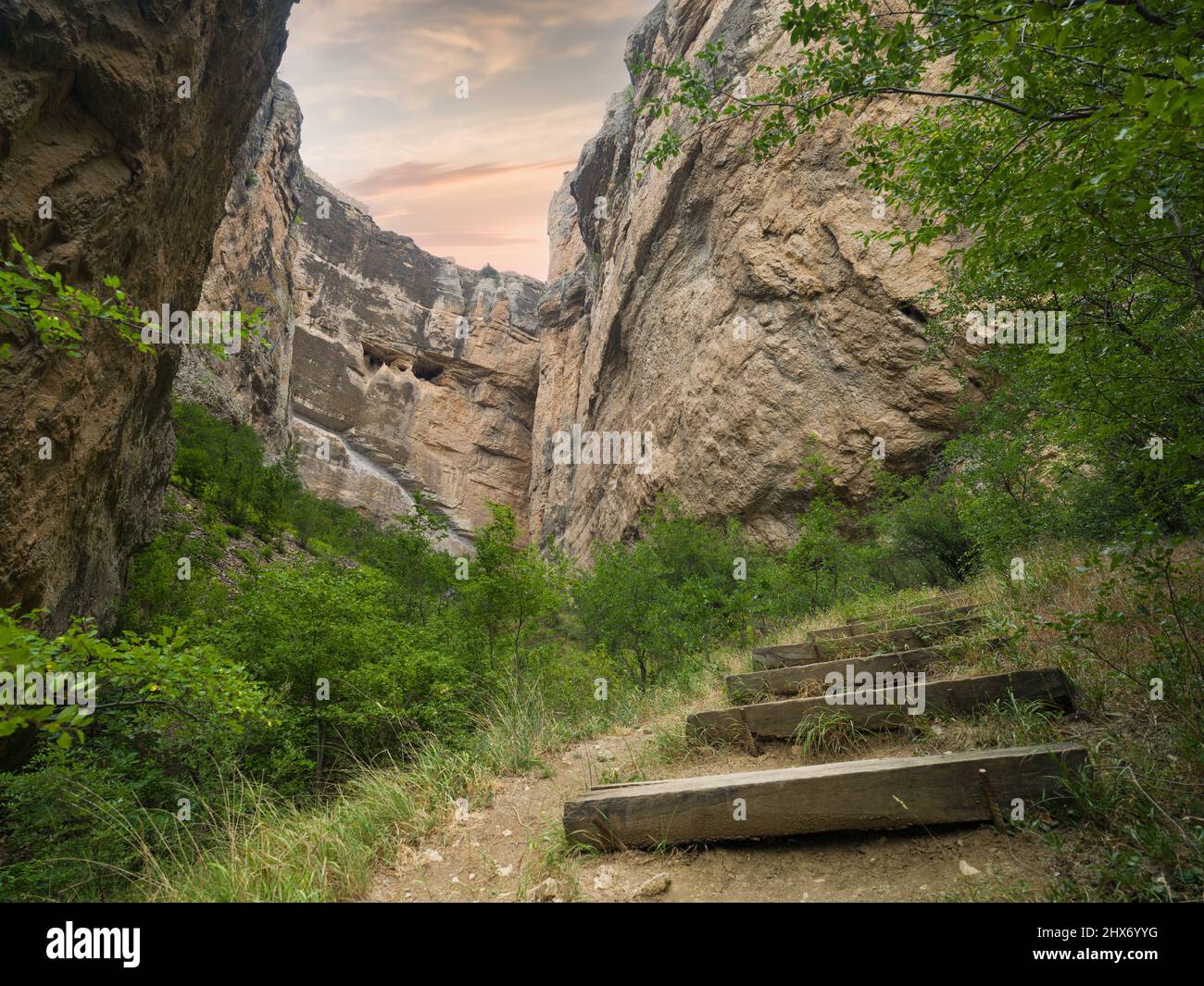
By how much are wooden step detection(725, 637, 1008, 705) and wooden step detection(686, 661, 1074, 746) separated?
0.61ft

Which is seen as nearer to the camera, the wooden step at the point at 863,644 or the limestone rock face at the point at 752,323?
the wooden step at the point at 863,644

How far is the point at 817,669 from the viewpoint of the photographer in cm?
485

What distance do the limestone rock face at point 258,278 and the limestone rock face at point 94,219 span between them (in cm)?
1644

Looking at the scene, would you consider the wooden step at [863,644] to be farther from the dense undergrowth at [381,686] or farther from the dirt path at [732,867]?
the dirt path at [732,867]

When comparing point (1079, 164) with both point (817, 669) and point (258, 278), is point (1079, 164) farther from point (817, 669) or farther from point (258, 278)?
point (258, 278)

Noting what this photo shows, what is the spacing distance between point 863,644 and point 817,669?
103 cm

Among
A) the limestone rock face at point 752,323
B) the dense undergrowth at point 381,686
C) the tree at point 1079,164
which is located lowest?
the dense undergrowth at point 381,686

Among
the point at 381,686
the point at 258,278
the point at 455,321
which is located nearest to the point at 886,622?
the point at 381,686

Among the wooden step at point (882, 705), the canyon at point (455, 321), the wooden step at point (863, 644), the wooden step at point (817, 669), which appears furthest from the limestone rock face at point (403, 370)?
the wooden step at point (882, 705)

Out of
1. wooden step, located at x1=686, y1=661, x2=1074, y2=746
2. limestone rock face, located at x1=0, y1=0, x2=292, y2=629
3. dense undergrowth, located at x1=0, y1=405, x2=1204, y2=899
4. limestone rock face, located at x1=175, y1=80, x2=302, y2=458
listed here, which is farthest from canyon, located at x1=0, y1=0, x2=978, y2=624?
wooden step, located at x1=686, y1=661, x2=1074, y2=746

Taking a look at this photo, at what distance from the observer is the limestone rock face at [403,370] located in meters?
46.3

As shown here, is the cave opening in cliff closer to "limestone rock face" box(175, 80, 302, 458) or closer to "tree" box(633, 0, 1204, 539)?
"limestone rock face" box(175, 80, 302, 458)

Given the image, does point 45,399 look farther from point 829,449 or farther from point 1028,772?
point 829,449

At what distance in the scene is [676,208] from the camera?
90.6ft
